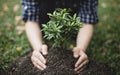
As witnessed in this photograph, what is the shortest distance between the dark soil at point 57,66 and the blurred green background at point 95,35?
0.53 feet

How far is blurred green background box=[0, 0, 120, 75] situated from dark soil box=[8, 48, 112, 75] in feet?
0.53

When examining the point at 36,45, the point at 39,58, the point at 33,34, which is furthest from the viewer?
the point at 33,34

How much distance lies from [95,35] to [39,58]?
1.74m

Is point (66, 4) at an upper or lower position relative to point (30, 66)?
upper

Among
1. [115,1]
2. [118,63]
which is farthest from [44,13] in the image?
[115,1]

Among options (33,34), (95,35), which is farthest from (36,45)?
(95,35)

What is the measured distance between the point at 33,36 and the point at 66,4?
60 cm

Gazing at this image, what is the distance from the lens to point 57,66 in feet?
6.97

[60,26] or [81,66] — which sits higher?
[60,26]

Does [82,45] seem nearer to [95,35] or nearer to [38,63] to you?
[38,63]

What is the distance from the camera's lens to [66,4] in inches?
122

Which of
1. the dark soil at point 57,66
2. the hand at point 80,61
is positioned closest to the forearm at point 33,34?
the dark soil at point 57,66

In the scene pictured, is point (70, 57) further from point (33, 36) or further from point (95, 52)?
point (95, 52)

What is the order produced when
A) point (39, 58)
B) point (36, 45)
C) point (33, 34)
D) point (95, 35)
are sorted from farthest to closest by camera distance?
point (95, 35), point (33, 34), point (36, 45), point (39, 58)
